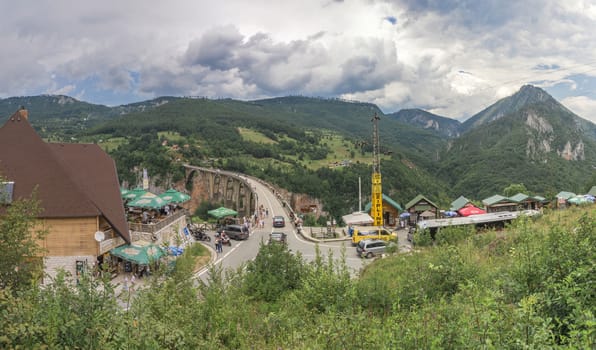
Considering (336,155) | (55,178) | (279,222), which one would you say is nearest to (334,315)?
(55,178)

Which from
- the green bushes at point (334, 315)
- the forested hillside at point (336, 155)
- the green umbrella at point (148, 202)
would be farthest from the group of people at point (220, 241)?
the forested hillside at point (336, 155)

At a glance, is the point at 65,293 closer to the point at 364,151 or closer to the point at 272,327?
the point at 272,327

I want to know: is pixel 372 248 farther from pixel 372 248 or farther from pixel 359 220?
pixel 359 220

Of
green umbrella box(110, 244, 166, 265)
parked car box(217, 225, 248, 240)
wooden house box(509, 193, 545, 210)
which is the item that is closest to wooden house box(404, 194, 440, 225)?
wooden house box(509, 193, 545, 210)

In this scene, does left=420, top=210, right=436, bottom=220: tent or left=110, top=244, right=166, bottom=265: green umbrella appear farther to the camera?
left=420, top=210, right=436, bottom=220: tent

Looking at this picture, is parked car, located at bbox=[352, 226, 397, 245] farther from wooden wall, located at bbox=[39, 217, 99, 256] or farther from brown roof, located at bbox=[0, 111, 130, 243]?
wooden wall, located at bbox=[39, 217, 99, 256]

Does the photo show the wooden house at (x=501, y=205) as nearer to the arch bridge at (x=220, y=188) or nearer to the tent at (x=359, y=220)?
the tent at (x=359, y=220)
